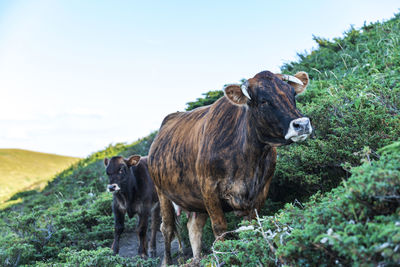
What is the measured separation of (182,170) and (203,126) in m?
0.67

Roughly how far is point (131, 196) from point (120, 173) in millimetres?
533

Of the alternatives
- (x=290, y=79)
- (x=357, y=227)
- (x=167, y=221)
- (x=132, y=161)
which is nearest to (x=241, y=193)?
(x=290, y=79)

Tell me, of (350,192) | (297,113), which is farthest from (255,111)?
(350,192)

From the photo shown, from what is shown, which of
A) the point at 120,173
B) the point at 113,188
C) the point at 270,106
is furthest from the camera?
the point at 120,173

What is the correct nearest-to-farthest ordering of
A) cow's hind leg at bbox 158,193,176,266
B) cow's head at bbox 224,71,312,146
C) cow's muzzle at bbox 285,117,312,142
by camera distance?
cow's muzzle at bbox 285,117,312,142, cow's head at bbox 224,71,312,146, cow's hind leg at bbox 158,193,176,266

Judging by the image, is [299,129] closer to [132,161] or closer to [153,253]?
[153,253]

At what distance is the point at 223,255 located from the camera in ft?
11.7

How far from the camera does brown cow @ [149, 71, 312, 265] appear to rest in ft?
13.6


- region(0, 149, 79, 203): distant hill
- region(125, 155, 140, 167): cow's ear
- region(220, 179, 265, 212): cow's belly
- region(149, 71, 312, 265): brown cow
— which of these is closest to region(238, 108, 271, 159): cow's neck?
region(149, 71, 312, 265): brown cow

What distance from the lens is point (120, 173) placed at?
29.4ft

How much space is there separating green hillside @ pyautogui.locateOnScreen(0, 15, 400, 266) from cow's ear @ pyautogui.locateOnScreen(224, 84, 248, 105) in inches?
45.8

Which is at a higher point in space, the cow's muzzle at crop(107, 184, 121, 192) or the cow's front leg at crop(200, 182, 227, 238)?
the cow's muzzle at crop(107, 184, 121, 192)

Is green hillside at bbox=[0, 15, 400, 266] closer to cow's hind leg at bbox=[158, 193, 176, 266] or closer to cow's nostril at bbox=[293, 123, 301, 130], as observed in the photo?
cow's hind leg at bbox=[158, 193, 176, 266]

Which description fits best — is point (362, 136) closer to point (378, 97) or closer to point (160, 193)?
point (378, 97)
